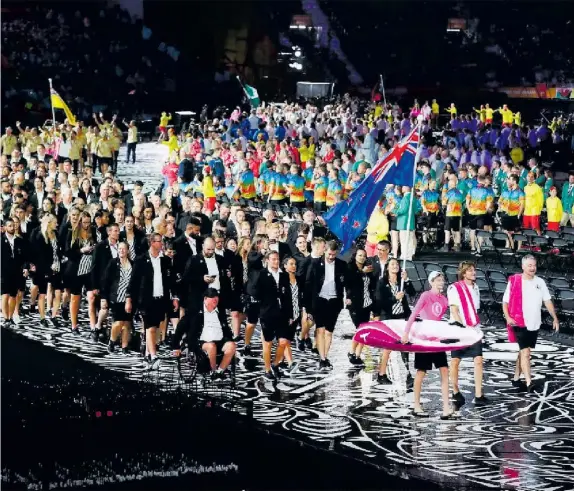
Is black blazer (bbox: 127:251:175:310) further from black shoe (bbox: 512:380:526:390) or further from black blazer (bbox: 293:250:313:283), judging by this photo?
black shoe (bbox: 512:380:526:390)

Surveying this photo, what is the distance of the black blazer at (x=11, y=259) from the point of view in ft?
63.2

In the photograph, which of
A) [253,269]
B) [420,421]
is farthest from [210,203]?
[420,421]

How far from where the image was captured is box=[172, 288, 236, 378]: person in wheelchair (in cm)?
1573

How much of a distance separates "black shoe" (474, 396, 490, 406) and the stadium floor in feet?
0.30

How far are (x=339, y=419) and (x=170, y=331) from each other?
5.21 meters

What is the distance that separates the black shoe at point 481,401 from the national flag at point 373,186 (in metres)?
3.03

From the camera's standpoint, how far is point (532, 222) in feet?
82.0

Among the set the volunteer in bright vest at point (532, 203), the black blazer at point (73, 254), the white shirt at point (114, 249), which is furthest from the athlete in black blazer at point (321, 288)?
the volunteer in bright vest at point (532, 203)

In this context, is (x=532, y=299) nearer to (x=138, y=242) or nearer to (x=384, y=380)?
(x=384, y=380)

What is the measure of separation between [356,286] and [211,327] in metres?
2.20

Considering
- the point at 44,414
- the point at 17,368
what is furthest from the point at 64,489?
the point at 17,368

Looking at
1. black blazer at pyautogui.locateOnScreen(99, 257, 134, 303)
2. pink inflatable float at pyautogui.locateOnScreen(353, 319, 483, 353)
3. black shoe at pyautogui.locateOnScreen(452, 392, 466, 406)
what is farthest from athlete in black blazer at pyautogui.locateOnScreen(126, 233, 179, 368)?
black shoe at pyautogui.locateOnScreen(452, 392, 466, 406)

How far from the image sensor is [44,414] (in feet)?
40.6

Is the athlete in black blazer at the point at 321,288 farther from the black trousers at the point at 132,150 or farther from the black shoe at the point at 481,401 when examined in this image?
the black trousers at the point at 132,150
